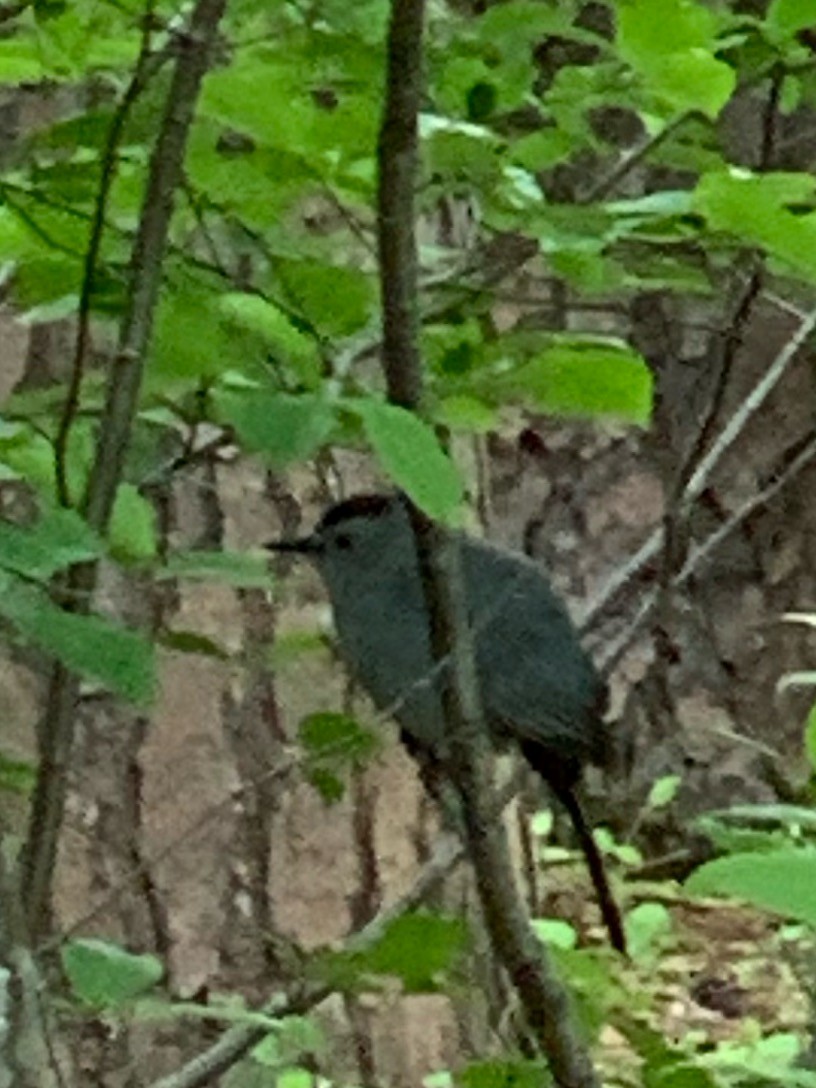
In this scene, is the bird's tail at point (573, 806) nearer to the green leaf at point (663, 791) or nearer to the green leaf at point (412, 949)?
the green leaf at point (412, 949)

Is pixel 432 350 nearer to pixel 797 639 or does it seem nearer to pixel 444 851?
pixel 444 851

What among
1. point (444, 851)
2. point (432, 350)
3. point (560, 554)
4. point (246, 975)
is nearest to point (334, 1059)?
point (246, 975)

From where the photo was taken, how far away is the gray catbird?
136 centimetres

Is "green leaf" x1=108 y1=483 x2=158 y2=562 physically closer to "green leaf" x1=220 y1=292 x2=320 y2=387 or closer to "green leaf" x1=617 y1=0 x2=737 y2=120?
"green leaf" x1=220 y1=292 x2=320 y2=387

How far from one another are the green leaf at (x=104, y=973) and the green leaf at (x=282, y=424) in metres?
0.22

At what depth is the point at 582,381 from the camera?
36.6 inches

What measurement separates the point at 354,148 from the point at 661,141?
5.7 inches

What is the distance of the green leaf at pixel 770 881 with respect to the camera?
0.49 meters

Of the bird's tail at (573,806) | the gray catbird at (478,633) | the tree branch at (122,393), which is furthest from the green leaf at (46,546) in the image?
the bird's tail at (573,806)

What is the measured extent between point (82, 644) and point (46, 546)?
0.04 m

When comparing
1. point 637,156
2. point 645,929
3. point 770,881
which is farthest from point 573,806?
point 645,929

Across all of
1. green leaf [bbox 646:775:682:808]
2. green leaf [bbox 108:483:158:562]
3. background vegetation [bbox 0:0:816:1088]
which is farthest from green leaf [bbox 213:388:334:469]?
green leaf [bbox 646:775:682:808]

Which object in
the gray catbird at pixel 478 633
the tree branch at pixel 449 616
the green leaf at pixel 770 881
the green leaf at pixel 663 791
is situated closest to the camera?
the green leaf at pixel 770 881

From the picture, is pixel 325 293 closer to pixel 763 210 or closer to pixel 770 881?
pixel 763 210
